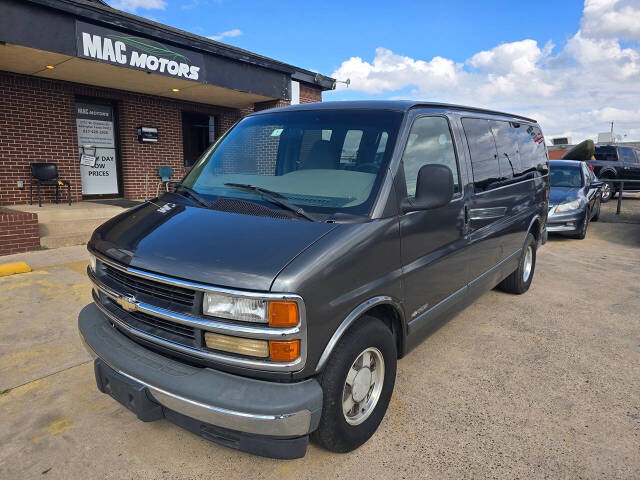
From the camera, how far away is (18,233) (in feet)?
22.4

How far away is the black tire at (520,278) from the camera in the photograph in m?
5.20

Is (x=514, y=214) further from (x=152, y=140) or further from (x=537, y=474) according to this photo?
(x=152, y=140)

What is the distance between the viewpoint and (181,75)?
9070 millimetres

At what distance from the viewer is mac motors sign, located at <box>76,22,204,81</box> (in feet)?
24.8

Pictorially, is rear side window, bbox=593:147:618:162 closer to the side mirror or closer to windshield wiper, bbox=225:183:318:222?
the side mirror

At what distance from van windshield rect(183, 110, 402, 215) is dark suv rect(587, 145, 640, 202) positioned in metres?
17.8

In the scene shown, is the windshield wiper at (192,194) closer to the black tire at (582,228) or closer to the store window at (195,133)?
the black tire at (582,228)

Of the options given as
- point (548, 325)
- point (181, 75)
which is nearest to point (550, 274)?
point (548, 325)

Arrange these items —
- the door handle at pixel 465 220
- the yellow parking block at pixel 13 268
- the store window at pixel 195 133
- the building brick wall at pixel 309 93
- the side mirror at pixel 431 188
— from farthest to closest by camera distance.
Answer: the building brick wall at pixel 309 93 → the store window at pixel 195 133 → the yellow parking block at pixel 13 268 → the door handle at pixel 465 220 → the side mirror at pixel 431 188

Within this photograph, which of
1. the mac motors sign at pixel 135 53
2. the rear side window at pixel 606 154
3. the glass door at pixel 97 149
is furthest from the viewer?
the rear side window at pixel 606 154

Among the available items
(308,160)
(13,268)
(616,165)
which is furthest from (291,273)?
(616,165)

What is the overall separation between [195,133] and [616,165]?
16229 millimetres

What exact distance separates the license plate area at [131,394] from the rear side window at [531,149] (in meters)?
4.40

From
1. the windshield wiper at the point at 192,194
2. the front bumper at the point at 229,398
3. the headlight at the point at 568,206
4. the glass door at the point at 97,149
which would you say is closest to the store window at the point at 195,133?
the glass door at the point at 97,149
